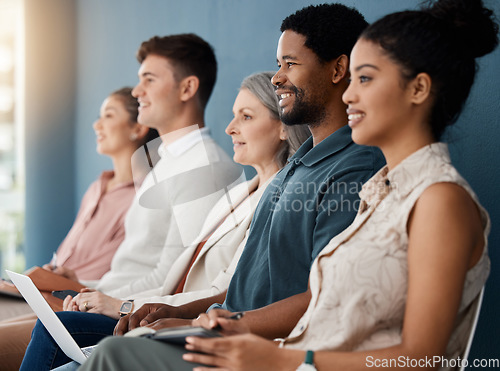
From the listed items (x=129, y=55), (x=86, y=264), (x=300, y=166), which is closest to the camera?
(x=300, y=166)

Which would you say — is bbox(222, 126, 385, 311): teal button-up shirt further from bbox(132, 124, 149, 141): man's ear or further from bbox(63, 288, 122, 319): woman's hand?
bbox(132, 124, 149, 141): man's ear

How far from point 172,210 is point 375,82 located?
125cm

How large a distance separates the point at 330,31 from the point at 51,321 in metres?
1.03

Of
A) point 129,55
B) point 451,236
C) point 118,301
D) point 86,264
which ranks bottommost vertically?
point 86,264

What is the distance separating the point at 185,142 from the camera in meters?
2.44

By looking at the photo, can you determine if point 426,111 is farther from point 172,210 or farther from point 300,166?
point 172,210

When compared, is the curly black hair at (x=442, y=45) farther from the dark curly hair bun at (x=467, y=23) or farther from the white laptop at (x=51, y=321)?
the white laptop at (x=51, y=321)

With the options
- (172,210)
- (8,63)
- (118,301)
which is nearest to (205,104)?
(172,210)

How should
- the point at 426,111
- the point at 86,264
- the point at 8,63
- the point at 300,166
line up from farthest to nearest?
the point at 8,63 → the point at 86,264 → the point at 300,166 → the point at 426,111

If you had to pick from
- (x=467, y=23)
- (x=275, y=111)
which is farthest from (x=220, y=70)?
(x=467, y=23)

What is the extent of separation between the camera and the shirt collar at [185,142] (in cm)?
241

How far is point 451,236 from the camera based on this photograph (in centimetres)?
97

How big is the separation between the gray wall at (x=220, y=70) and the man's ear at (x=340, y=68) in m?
0.34

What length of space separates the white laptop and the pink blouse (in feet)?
4.13
